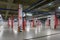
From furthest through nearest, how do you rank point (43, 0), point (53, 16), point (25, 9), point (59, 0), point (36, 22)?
1. point (36, 22)
2. point (53, 16)
3. point (25, 9)
4. point (43, 0)
5. point (59, 0)

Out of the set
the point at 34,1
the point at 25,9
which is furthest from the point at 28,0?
the point at 25,9

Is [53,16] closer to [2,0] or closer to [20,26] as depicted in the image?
[20,26]

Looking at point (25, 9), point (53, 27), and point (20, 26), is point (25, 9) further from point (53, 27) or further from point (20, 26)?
point (53, 27)

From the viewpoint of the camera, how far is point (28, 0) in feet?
31.8

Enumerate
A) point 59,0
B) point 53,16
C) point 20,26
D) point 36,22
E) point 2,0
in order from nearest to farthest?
point 59,0 < point 2,0 < point 20,26 < point 53,16 < point 36,22

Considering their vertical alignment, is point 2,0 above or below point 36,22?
above

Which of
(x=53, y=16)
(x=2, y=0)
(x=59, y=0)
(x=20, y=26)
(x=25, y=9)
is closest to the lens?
(x=59, y=0)

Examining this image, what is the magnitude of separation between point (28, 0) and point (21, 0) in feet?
2.20

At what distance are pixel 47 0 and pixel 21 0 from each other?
8.80ft

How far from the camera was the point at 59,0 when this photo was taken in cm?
757

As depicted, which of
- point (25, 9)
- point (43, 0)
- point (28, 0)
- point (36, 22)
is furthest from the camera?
point (36, 22)

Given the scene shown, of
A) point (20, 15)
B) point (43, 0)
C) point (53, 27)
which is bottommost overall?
point (53, 27)

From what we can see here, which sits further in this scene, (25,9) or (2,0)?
(25,9)

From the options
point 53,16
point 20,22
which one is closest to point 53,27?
point 53,16
